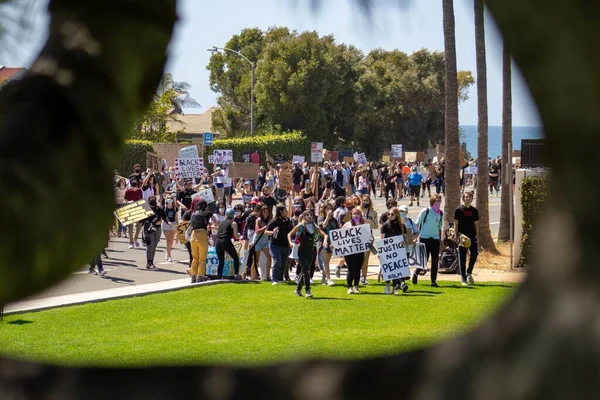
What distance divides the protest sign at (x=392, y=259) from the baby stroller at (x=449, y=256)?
310 cm

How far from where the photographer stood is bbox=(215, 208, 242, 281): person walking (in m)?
18.8

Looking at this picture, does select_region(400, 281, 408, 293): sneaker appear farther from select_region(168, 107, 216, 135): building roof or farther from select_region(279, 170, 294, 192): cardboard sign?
select_region(168, 107, 216, 135): building roof

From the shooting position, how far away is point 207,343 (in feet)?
41.2

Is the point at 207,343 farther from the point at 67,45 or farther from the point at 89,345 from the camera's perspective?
the point at 67,45

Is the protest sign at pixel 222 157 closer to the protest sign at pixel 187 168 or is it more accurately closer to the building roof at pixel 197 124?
the protest sign at pixel 187 168

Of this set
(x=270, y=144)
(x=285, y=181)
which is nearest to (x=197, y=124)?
(x=270, y=144)

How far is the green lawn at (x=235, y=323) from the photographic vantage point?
39.2ft

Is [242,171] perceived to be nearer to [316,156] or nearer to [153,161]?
[153,161]

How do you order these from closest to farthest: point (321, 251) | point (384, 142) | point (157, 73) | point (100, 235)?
point (100, 235), point (157, 73), point (321, 251), point (384, 142)

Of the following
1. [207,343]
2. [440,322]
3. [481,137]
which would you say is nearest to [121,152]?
[207,343]

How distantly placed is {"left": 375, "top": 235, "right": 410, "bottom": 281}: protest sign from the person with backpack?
3.64 metres

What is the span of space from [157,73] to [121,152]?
0.43ft

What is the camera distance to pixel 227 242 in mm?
18906

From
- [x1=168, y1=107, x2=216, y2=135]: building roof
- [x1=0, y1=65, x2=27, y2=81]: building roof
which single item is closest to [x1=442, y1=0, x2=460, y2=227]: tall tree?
[x1=0, y1=65, x2=27, y2=81]: building roof
